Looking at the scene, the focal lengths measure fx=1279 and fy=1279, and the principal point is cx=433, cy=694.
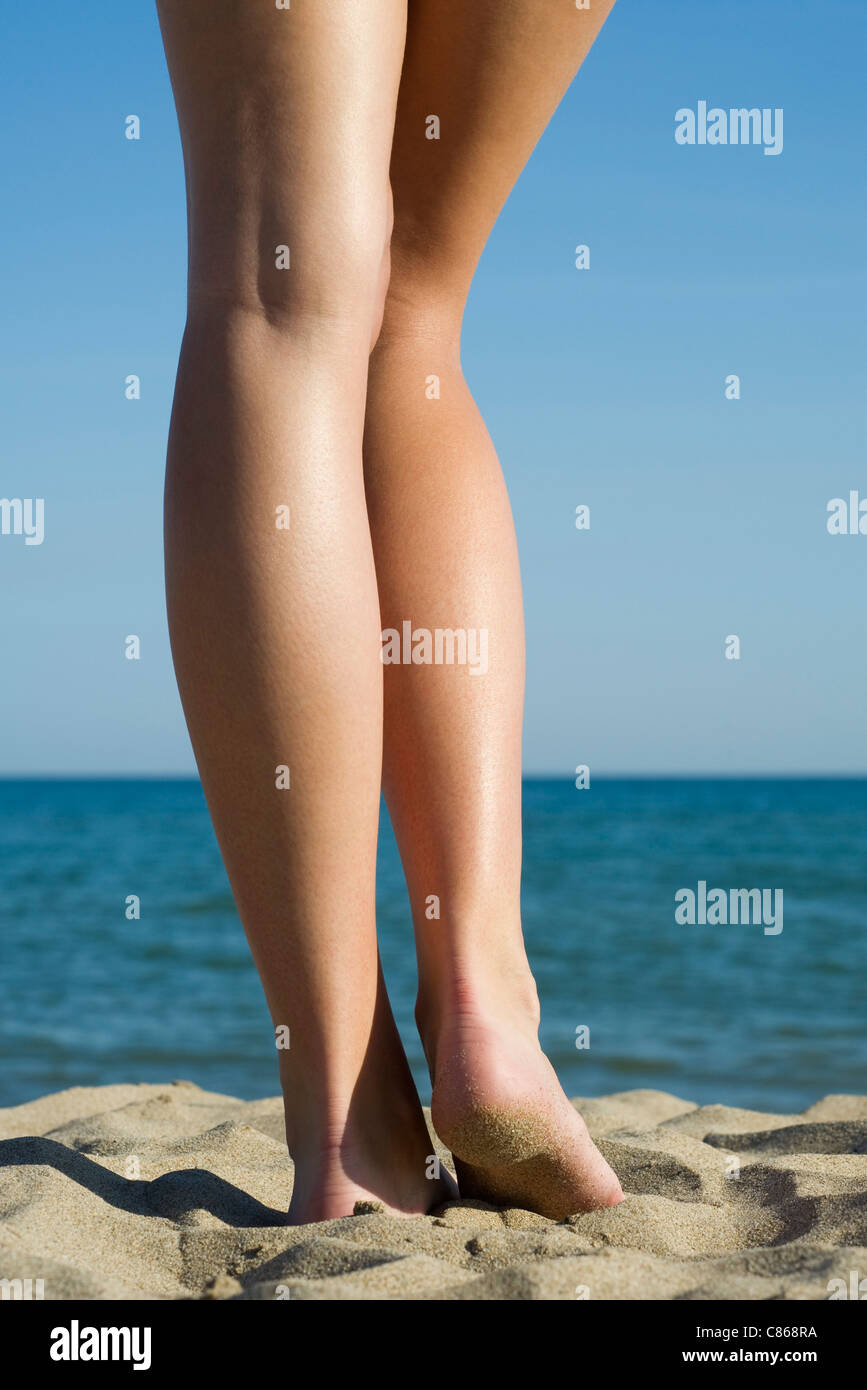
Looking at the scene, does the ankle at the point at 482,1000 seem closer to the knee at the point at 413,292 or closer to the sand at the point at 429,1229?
the sand at the point at 429,1229

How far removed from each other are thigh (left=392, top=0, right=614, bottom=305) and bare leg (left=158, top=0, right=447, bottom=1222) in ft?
0.42

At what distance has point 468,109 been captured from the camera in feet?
3.29

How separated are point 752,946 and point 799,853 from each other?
7.08m

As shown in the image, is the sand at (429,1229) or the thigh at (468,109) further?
the thigh at (468,109)

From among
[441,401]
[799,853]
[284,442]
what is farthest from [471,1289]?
[799,853]

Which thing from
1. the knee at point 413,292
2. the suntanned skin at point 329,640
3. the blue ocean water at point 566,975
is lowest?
the blue ocean water at point 566,975

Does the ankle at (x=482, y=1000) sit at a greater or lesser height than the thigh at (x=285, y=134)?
lesser

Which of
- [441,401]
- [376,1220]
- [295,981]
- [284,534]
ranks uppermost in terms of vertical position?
[441,401]

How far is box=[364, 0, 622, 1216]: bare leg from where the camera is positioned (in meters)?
0.92

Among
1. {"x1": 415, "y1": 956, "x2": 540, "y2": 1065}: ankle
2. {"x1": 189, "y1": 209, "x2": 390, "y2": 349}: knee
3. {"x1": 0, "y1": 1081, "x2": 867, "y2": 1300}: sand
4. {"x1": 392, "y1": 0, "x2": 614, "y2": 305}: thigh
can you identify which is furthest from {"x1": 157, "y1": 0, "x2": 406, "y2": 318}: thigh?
{"x1": 0, "y1": 1081, "x2": 867, "y2": 1300}: sand

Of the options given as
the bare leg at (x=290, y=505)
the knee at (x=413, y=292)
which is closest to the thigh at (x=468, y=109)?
the knee at (x=413, y=292)

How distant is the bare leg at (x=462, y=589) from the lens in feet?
3.01
